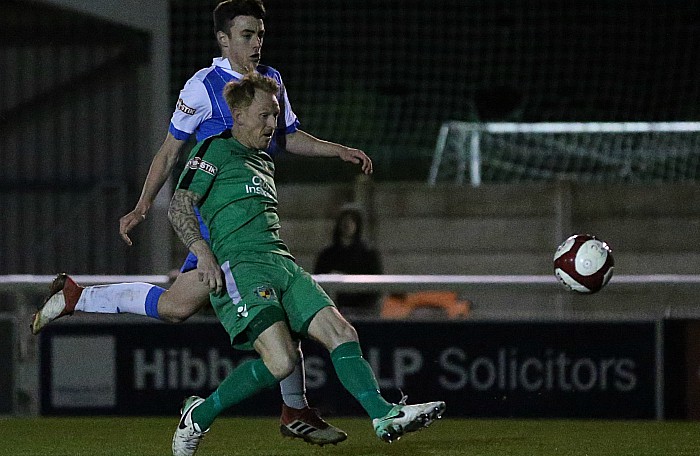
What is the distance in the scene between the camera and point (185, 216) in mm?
5477

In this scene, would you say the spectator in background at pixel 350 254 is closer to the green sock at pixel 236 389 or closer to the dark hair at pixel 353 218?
the dark hair at pixel 353 218

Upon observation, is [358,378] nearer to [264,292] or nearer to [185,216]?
[264,292]

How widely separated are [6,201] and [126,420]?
5.02 meters

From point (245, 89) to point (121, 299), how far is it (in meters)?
1.24

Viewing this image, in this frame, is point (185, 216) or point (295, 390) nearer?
point (185, 216)

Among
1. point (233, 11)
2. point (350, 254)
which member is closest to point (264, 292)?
point (233, 11)

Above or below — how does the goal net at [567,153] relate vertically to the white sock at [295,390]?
above

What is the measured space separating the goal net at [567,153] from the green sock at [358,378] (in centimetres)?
872

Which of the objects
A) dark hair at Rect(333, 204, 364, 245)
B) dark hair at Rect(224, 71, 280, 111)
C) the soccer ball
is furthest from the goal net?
dark hair at Rect(224, 71, 280, 111)

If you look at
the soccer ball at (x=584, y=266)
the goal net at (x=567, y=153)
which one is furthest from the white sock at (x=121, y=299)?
the goal net at (x=567, y=153)

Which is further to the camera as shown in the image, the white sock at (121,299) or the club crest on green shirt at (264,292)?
the white sock at (121,299)

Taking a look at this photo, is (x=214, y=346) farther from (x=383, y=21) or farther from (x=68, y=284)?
(x=383, y=21)

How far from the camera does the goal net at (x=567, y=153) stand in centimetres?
1426

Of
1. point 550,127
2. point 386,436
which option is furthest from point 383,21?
point 386,436
